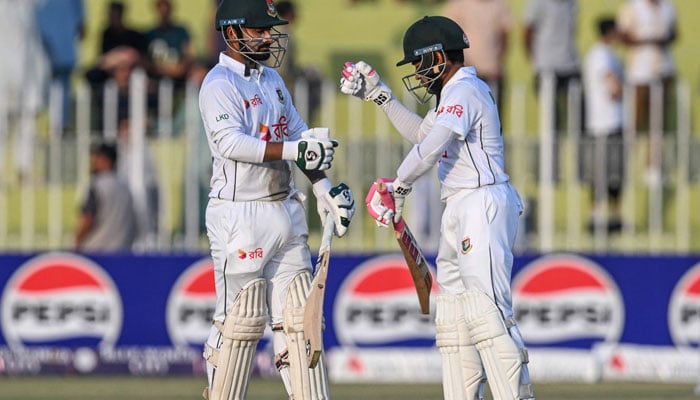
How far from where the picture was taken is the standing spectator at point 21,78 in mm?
15859

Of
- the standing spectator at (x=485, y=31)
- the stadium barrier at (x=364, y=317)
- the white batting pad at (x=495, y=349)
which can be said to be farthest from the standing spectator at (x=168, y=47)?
Answer: the white batting pad at (x=495, y=349)

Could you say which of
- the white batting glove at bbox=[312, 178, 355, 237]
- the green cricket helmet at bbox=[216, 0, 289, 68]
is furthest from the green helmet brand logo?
the white batting glove at bbox=[312, 178, 355, 237]

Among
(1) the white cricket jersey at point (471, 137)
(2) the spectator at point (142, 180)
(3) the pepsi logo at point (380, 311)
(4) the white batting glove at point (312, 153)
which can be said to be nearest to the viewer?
(4) the white batting glove at point (312, 153)

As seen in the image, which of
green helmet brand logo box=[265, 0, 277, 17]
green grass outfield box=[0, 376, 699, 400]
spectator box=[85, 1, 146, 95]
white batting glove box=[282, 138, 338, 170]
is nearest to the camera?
white batting glove box=[282, 138, 338, 170]

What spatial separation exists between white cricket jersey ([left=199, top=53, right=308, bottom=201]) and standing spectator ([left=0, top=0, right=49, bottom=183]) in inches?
247

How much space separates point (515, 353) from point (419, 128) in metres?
1.49

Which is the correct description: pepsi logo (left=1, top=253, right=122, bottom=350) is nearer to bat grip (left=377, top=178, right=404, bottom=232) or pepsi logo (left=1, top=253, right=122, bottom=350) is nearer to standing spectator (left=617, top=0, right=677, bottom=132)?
standing spectator (left=617, top=0, right=677, bottom=132)

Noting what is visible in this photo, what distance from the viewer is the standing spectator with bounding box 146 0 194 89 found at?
650 inches

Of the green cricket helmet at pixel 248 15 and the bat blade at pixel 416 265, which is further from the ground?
the green cricket helmet at pixel 248 15

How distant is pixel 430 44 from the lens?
10.1 meters

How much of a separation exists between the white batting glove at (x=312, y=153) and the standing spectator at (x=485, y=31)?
→ 7306mm

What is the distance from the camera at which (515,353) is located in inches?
388

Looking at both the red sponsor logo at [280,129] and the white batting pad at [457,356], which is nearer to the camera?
the red sponsor logo at [280,129]

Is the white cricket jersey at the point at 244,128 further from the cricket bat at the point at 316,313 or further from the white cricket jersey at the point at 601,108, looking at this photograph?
the white cricket jersey at the point at 601,108
